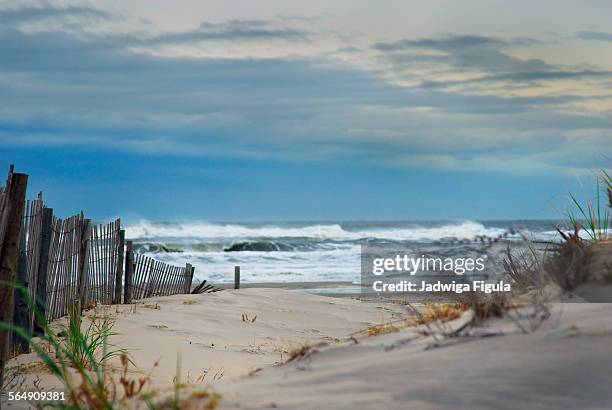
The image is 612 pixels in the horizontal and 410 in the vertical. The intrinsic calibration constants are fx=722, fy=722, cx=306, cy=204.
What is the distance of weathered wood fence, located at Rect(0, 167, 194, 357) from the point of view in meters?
5.82

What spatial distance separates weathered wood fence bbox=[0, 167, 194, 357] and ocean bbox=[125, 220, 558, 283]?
10.3 ft

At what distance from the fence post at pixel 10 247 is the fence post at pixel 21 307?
1.20 meters

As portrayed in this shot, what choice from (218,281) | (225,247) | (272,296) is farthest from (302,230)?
(272,296)

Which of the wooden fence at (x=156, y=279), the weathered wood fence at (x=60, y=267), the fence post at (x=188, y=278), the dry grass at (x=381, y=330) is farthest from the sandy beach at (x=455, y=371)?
the fence post at (x=188, y=278)

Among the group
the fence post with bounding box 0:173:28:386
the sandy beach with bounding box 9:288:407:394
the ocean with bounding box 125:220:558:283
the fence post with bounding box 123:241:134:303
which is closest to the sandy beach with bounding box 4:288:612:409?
the sandy beach with bounding box 9:288:407:394

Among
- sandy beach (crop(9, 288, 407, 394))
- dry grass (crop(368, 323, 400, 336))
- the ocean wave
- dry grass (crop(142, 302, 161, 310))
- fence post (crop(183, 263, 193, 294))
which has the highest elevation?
the ocean wave

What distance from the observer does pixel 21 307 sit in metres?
7.29

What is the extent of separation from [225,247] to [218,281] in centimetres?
1627

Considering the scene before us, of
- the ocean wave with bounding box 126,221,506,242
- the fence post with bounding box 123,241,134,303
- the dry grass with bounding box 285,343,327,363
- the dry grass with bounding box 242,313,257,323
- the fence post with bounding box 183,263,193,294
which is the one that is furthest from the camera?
the ocean wave with bounding box 126,221,506,242

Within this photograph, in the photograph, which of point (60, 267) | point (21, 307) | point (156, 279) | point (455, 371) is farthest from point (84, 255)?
point (455, 371)

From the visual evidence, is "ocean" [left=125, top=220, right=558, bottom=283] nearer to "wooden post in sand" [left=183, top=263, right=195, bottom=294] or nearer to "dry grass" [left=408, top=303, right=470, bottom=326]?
"dry grass" [left=408, top=303, right=470, bottom=326]

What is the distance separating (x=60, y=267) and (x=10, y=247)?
2.99 meters

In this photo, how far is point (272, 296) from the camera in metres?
13.3

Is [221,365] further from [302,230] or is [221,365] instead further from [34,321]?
[302,230]
